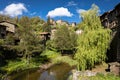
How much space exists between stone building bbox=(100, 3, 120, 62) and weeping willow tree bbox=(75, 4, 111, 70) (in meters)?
4.23

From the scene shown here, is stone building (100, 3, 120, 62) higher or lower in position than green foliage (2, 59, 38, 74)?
higher

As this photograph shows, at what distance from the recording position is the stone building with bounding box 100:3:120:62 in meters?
36.6

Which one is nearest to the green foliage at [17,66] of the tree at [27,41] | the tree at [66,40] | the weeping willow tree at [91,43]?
the tree at [27,41]

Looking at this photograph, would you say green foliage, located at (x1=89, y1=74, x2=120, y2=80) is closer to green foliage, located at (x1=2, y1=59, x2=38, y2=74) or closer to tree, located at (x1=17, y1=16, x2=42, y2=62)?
green foliage, located at (x1=2, y1=59, x2=38, y2=74)

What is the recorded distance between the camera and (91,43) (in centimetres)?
3281

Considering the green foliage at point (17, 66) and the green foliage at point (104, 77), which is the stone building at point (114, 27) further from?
the green foliage at point (17, 66)

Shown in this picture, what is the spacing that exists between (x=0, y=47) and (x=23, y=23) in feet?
25.4

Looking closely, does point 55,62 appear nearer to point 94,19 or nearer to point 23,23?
point 23,23

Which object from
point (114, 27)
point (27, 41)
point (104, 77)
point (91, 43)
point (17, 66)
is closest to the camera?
point (104, 77)

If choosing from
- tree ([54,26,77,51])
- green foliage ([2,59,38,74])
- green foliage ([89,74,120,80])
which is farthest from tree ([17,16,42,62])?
green foliage ([89,74,120,80])

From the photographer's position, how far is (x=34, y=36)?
47625 millimetres

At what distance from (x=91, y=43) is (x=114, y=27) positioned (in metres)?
12.3

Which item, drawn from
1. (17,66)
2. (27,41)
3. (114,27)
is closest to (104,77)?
(114,27)

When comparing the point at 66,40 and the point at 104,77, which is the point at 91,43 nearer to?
the point at 104,77
